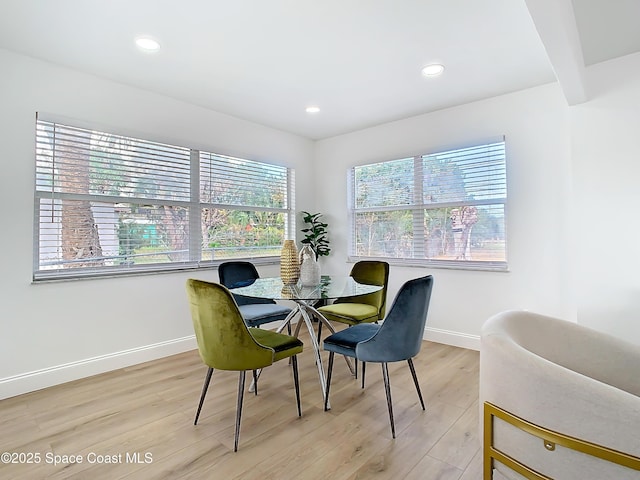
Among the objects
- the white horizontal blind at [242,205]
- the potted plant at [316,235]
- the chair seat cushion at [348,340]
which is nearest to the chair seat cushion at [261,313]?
the chair seat cushion at [348,340]

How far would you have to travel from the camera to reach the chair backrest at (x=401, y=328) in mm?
1968

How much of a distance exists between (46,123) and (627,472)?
12.5ft

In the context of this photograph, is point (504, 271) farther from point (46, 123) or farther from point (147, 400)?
point (46, 123)

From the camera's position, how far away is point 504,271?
3.34m

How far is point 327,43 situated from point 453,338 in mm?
3103

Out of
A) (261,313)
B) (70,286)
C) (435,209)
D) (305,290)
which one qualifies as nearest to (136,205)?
(70,286)

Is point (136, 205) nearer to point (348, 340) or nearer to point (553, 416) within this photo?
point (348, 340)

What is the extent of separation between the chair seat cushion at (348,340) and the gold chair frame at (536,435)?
105cm

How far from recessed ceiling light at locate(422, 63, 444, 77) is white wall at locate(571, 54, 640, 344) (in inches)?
43.9

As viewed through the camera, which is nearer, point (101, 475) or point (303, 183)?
point (101, 475)

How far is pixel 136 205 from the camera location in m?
3.20

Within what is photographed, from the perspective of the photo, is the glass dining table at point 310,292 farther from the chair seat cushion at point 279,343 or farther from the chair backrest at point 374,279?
the chair backrest at point 374,279

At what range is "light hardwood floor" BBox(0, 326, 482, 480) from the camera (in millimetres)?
1714

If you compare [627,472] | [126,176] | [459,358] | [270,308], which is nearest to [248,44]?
[126,176]
